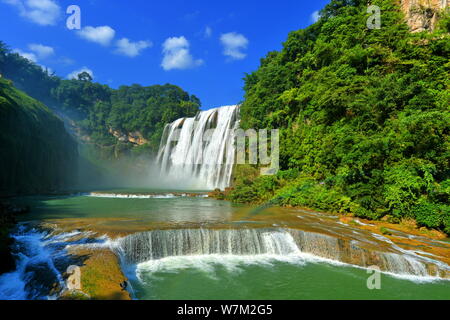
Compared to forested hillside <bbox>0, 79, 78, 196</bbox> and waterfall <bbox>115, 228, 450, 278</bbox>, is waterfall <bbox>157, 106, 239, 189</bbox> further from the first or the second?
waterfall <bbox>115, 228, 450, 278</bbox>

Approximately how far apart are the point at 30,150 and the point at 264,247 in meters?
22.6

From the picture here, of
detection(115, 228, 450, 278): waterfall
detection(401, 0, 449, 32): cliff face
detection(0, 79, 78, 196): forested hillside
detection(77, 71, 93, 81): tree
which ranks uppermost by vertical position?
detection(77, 71, 93, 81): tree

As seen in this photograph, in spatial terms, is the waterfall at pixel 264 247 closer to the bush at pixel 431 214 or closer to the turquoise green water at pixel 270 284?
the turquoise green water at pixel 270 284

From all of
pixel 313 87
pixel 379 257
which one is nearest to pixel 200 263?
pixel 379 257

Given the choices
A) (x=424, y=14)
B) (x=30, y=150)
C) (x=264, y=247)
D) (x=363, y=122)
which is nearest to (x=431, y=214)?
(x=363, y=122)

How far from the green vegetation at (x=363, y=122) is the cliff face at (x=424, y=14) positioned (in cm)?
69

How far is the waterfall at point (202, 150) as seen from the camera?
24.6 m

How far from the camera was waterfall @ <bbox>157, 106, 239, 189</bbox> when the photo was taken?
24.6m

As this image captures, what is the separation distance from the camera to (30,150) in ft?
67.1

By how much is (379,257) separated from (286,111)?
13.2 m

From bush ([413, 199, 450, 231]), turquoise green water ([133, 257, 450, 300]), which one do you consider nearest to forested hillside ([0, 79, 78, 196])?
turquoise green water ([133, 257, 450, 300])

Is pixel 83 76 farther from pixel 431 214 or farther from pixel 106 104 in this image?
pixel 431 214

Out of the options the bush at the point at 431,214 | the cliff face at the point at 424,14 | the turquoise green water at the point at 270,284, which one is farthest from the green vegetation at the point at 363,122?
the turquoise green water at the point at 270,284

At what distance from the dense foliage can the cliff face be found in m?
33.0
